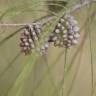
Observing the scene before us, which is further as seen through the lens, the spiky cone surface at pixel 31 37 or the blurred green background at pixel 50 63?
the blurred green background at pixel 50 63

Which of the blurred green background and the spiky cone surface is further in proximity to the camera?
the blurred green background

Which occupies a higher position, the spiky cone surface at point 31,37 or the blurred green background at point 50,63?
the spiky cone surface at point 31,37

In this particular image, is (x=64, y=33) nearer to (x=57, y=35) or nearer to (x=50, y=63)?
(x=57, y=35)

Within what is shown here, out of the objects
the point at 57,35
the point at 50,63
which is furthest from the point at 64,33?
the point at 50,63

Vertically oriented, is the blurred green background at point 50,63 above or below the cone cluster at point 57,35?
below

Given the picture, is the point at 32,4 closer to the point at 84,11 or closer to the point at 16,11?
the point at 16,11
